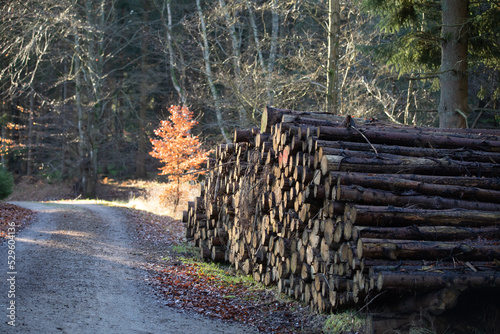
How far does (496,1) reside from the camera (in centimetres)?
1016

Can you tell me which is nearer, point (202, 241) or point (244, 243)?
point (244, 243)

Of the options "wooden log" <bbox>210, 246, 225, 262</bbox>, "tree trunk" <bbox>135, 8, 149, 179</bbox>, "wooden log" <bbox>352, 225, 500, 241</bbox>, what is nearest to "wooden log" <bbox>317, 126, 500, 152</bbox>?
"wooden log" <bbox>352, 225, 500, 241</bbox>

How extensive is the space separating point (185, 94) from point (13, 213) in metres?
12.4

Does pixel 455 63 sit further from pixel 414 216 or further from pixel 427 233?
pixel 427 233

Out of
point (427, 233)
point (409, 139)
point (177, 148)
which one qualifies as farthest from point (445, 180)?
point (177, 148)

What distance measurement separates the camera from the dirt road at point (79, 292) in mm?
5285

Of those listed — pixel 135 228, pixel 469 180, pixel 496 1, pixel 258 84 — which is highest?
pixel 496 1

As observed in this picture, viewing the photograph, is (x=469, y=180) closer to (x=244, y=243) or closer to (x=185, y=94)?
(x=244, y=243)

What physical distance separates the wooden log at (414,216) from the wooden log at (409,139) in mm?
1404

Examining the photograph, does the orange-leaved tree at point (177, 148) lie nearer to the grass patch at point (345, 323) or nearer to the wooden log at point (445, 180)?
the wooden log at point (445, 180)

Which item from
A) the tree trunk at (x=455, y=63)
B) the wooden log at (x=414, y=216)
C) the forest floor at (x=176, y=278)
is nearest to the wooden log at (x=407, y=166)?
the wooden log at (x=414, y=216)

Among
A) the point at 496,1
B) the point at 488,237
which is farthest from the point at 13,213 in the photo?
the point at 496,1

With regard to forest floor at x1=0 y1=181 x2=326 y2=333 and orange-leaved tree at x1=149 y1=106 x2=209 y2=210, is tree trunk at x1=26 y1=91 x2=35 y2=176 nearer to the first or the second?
orange-leaved tree at x1=149 y1=106 x2=209 y2=210

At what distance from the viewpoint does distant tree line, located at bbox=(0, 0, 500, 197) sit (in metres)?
11.4
